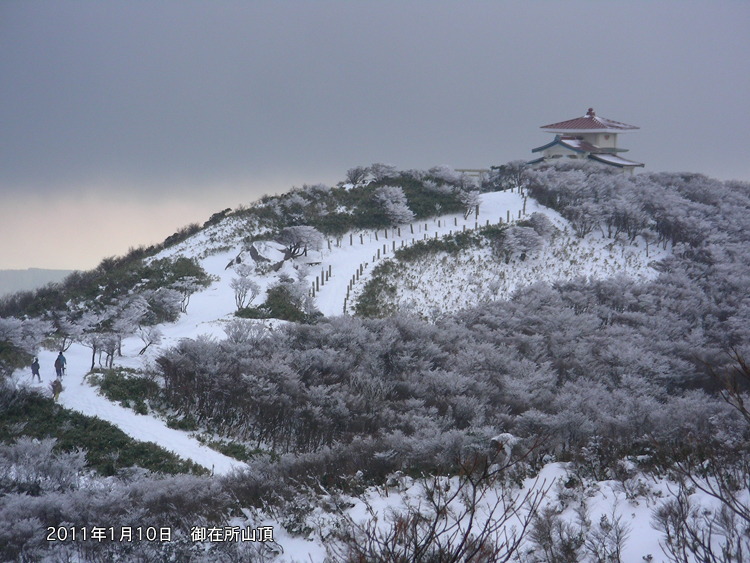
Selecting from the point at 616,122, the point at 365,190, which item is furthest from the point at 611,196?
the point at 616,122

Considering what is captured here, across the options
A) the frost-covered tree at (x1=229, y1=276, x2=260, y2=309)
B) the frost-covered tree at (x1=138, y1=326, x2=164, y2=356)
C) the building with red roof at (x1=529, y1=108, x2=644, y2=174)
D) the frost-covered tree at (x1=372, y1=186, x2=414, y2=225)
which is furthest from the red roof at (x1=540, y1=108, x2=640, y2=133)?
the frost-covered tree at (x1=138, y1=326, x2=164, y2=356)

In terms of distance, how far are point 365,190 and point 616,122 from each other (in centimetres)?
3189

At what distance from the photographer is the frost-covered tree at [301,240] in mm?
30969

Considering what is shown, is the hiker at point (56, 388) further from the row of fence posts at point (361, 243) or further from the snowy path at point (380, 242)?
the row of fence posts at point (361, 243)

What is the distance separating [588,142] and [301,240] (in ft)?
113

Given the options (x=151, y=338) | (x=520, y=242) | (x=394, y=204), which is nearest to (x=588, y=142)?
(x=520, y=242)

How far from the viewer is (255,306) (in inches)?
985

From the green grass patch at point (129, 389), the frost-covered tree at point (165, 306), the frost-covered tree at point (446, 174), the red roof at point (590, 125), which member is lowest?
the green grass patch at point (129, 389)

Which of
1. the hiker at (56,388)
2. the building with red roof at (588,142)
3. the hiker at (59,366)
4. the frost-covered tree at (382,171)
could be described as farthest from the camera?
the building with red roof at (588,142)

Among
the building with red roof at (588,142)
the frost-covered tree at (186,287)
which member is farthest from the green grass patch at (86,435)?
the building with red roof at (588,142)

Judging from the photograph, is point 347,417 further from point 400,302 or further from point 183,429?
point 400,302

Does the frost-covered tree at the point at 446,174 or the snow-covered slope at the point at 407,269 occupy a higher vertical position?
the frost-covered tree at the point at 446,174

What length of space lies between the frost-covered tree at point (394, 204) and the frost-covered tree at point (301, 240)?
610 centimetres

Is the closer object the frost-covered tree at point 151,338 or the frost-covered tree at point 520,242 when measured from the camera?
the frost-covered tree at point 151,338
